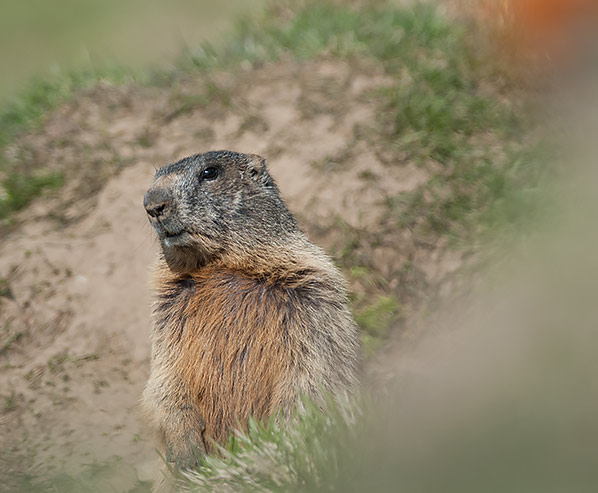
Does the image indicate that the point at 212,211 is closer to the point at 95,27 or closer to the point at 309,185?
the point at 309,185

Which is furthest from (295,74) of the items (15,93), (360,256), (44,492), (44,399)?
(44,492)

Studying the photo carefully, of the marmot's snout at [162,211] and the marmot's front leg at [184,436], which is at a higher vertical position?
the marmot's snout at [162,211]

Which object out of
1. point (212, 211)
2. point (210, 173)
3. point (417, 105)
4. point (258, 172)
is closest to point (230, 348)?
point (212, 211)

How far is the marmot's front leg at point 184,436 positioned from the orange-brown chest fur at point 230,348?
0.05m

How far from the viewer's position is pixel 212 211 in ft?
14.9

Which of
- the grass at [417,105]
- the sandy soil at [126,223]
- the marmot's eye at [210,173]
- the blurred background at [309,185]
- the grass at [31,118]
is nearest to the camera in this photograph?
the marmot's eye at [210,173]

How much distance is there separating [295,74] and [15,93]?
3.11 m

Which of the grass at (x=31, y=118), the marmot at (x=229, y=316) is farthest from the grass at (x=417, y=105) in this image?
the marmot at (x=229, y=316)

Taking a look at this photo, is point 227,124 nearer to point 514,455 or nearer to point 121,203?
point 121,203

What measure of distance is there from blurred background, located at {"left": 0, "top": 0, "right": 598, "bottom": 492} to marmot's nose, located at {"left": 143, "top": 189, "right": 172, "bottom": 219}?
1369 mm

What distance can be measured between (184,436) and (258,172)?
1.66m

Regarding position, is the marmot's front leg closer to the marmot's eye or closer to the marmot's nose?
the marmot's nose

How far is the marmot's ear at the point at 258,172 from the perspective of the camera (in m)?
4.89

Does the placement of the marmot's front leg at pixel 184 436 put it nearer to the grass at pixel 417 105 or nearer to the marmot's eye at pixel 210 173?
the marmot's eye at pixel 210 173
